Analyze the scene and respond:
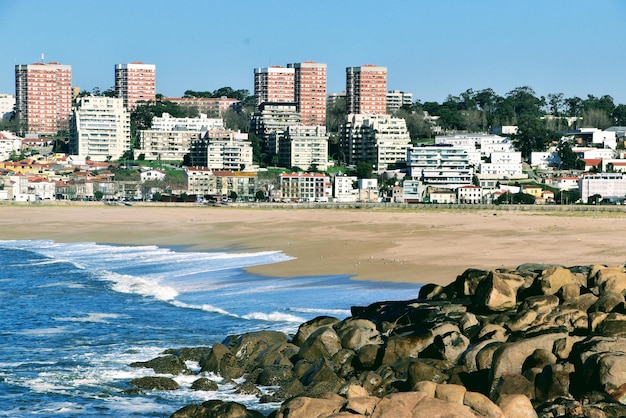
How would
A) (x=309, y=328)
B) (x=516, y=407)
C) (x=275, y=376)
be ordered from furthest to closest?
(x=309, y=328) → (x=275, y=376) → (x=516, y=407)

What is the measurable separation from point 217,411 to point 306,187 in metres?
75.6

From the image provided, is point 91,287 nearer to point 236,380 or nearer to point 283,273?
point 283,273

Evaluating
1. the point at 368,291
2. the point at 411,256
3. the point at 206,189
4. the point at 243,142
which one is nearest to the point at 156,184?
the point at 206,189

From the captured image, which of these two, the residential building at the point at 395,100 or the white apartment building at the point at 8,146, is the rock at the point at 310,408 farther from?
the residential building at the point at 395,100

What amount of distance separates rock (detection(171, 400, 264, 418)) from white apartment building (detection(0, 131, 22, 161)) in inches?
4261

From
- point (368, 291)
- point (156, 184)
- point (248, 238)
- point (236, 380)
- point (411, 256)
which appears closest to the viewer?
point (236, 380)

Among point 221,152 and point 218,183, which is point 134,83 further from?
point 218,183

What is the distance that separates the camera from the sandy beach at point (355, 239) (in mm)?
24859

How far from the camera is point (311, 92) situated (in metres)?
137

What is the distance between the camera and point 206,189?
89938 mm

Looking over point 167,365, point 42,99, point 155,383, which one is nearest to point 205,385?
point 155,383

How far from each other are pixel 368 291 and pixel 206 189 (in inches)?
2772

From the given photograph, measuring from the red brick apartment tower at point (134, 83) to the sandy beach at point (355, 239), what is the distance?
3710 inches

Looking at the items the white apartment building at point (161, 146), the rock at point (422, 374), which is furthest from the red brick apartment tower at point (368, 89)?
the rock at point (422, 374)
